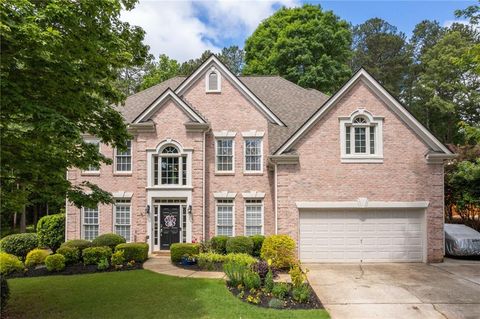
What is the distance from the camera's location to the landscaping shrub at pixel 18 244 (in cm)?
1627

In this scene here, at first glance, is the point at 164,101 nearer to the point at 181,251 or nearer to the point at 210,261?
the point at 181,251

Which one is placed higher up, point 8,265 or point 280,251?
point 280,251

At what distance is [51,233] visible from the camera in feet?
59.2

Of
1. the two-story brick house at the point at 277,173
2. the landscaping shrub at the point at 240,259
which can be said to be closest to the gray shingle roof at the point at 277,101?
the two-story brick house at the point at 277,173

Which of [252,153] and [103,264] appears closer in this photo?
Result: [103,264]

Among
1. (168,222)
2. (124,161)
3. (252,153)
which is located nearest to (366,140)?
(252,153)

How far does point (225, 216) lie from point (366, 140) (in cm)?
781

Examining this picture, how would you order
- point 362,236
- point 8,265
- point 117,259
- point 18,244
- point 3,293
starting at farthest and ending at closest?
point 18,244, point 362,236, point 117,259, point 8,265, point 3,293

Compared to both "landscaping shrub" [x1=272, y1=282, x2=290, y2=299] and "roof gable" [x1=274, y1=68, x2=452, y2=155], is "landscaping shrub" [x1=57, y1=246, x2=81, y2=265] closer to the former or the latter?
"landscaping shrub" [x1=272, y1=282, x2=290, y2=299]

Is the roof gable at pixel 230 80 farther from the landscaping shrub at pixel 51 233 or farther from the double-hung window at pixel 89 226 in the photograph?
the landscaping shrub at pixel 51 233

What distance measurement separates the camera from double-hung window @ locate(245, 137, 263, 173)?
17703 mm

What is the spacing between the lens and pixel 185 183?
56.2 ft

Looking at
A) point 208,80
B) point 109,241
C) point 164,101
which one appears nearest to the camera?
point 109,241

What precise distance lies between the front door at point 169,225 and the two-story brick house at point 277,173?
2.0 inches
